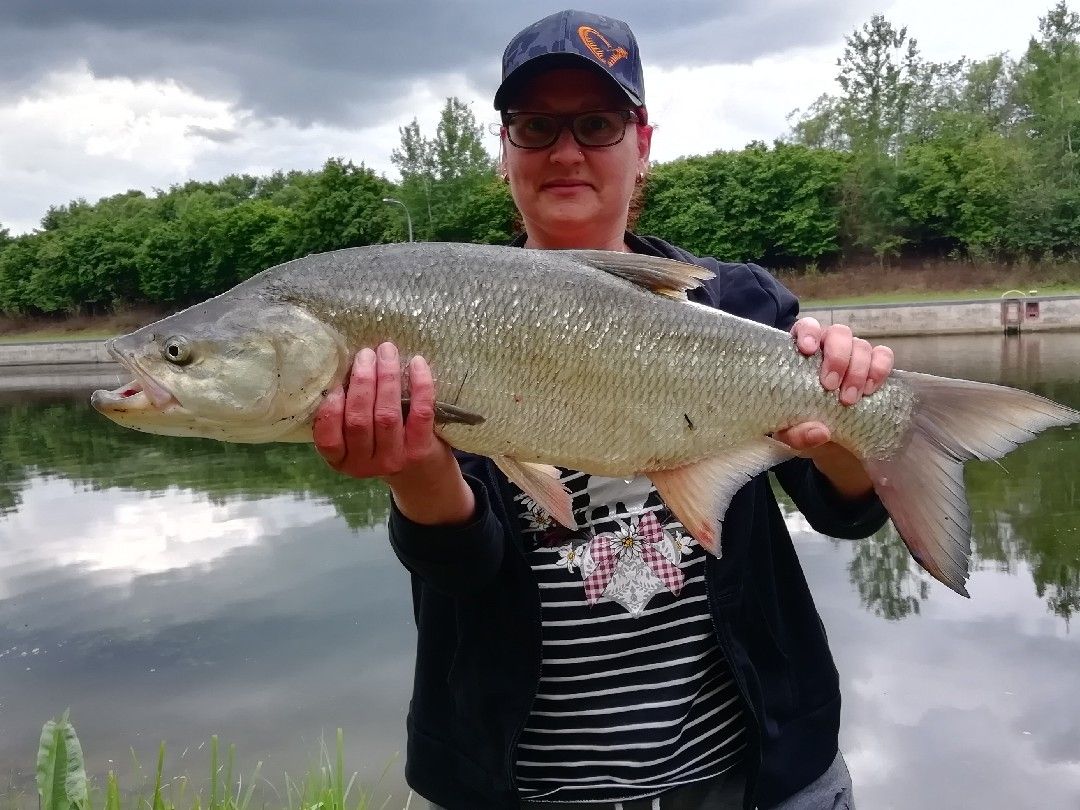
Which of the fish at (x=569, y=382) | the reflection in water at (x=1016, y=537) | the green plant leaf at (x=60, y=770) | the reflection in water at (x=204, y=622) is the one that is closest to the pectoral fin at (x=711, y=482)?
the fish at (x=569, y=382)

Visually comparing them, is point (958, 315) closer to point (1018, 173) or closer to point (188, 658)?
point (1018, 173)

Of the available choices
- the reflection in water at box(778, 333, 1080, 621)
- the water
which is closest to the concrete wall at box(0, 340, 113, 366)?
the water

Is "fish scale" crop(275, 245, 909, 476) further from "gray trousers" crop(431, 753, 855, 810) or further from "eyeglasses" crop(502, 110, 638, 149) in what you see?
"gray trousers" crop(431, 753, 855, 810)

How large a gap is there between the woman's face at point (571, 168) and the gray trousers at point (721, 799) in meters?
1.32

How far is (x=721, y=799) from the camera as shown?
6.16 ft

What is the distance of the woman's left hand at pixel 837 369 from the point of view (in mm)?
1960

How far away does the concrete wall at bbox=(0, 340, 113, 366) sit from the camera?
32.4 m

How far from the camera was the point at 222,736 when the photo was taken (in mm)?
5043

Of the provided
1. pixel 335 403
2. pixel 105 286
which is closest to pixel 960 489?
pixel 335 403

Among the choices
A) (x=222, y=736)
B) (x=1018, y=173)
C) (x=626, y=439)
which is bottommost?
Result: (x=222, y=736)

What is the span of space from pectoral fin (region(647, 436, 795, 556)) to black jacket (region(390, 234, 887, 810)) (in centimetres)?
8

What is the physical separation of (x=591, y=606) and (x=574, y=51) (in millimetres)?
1277

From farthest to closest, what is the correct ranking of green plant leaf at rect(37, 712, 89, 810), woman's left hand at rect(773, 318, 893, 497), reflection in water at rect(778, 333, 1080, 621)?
1. reflection in water at rect(778, 333, 1080, 621)
2. green plant leaf at rect(37, 712, 89, 810)
3. woman's left hand at rect(773, 318, 893, 497)

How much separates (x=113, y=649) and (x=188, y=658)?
66 centimetres
